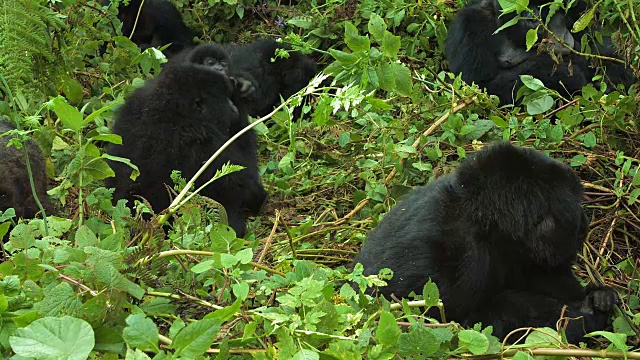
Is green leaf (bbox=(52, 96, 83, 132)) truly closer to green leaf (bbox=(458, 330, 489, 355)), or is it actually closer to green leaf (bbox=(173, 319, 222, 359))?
green leaf (bbox=(173, 319, 222, 359))

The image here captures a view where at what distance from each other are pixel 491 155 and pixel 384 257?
0.60 m

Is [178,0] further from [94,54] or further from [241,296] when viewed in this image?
[241,296]

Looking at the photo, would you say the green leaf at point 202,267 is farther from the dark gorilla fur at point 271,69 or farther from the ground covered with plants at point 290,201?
the dark gorilla fur at point 271,69

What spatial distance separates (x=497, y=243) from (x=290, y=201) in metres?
2.07

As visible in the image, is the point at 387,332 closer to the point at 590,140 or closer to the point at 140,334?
the point at 140,334

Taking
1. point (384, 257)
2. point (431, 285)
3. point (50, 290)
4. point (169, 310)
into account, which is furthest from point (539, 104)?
point (50, 290)

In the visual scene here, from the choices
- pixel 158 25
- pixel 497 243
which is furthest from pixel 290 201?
pixel 158 25

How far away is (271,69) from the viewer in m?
6.78

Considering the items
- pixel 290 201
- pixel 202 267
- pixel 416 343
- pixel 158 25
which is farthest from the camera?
pixel 158 25

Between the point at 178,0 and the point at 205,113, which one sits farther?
the point at 178,0

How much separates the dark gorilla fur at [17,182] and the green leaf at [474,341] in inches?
95.7

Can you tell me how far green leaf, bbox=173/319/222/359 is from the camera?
5.66ft

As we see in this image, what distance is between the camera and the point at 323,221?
4.70 m

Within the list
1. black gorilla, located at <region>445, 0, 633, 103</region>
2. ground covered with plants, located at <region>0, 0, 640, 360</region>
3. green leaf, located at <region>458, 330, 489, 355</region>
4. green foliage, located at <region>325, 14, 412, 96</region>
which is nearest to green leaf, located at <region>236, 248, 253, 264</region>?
ground covered with plants, located at <region>0, 0, 640, 360</region>
